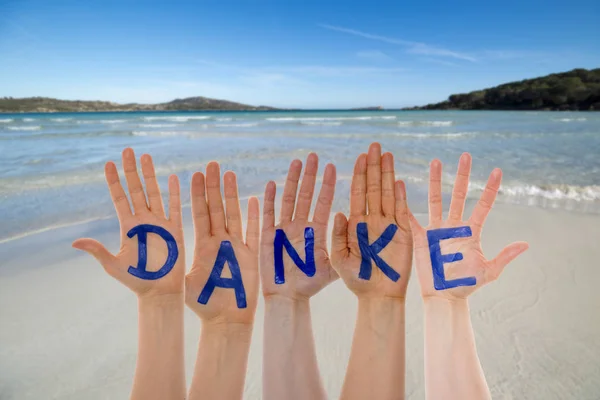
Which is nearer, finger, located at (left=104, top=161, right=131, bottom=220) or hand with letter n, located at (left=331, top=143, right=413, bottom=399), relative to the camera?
hand with letter n, located at (left=331, top=143, right=413, bottom=399)

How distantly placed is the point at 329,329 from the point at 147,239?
5.09 ft

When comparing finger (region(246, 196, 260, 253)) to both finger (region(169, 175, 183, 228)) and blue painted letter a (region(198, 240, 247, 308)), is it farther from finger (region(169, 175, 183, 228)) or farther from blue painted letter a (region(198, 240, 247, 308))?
finger (region(169, 175, 183, 228))

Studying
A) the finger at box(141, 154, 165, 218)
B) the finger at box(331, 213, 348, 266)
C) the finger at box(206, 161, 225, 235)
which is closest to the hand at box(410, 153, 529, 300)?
the finger at box(331, 213, 348, 266)

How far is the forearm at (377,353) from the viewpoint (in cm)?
206

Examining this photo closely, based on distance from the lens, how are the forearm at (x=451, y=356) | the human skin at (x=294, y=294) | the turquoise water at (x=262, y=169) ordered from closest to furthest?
the forearm at (x=451, y=356), the human skin at (x=294, y=294), the turquoise water at (x=262, y=169)

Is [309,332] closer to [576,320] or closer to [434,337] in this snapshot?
[434,337]

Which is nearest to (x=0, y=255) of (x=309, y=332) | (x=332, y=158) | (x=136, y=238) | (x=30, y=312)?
(x=30, y=312)

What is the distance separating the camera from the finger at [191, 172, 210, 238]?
242 centimetres

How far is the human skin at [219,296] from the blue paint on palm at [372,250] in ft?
2.22

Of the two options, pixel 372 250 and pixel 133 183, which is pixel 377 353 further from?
pixel 133 183

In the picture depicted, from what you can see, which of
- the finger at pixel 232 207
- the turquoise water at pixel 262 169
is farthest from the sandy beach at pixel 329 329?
the turquoise water at pixel 262 169

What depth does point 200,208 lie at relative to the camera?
2461 mm

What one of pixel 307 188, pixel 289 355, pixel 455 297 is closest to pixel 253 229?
pixel 307 188

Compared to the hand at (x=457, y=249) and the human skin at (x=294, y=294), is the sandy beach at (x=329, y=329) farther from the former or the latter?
the hand at (x=457, y=249)
